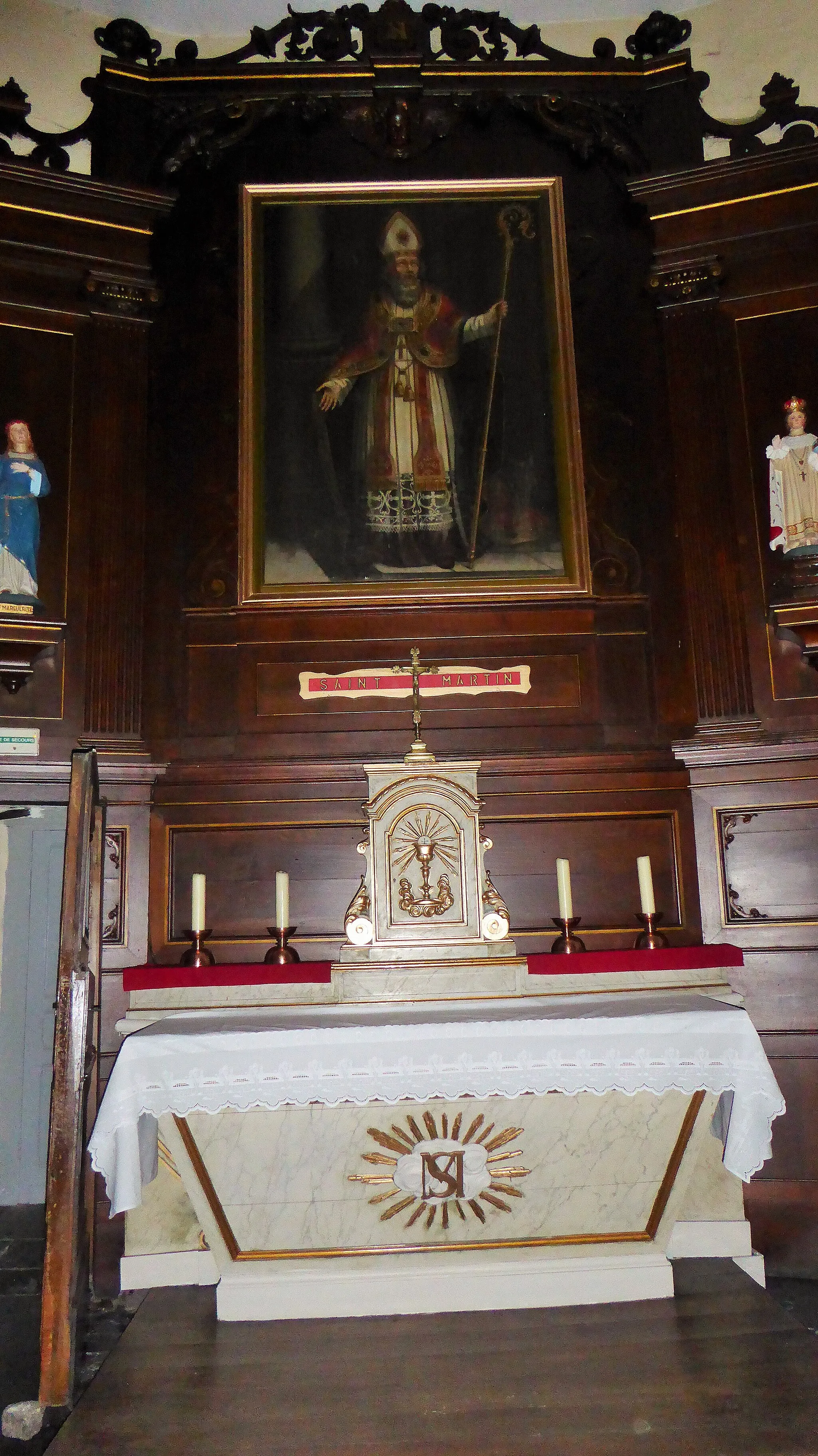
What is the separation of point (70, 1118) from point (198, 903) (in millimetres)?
1068

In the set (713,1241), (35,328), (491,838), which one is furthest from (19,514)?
(713,1241)

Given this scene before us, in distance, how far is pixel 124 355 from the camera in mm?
4848

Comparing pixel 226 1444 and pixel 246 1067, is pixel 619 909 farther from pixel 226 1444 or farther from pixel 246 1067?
pixel 226 1444

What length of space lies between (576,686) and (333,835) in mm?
1207

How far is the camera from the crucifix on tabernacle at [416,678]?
4.16 meters

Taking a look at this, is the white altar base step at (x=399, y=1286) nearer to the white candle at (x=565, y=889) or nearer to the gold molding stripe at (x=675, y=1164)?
the gold molding stripe at (x=675, y=1164)

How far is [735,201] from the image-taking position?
4.93 m

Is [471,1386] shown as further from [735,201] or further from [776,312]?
[735,201]

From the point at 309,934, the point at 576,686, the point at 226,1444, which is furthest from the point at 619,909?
the point at 226,1444

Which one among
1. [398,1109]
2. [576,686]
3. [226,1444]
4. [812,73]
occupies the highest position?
[812,73]

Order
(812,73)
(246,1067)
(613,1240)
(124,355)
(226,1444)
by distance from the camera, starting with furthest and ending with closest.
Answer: (812,73) < (124,355) < (613,1240) < (246,1067) < (226,1444)

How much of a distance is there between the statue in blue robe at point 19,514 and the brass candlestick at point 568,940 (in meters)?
2.46

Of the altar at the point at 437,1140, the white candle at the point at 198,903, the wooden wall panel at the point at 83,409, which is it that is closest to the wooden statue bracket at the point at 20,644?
the wooden wall panel at the point at 83,409

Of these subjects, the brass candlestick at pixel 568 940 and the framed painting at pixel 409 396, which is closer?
the brass candlestick at pixel 568 940
